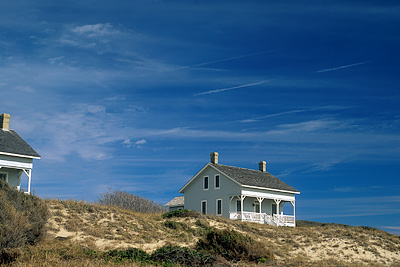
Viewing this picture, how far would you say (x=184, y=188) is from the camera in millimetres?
48094

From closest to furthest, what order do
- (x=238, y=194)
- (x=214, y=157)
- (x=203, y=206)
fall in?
1. (x=238, y=194)
2. (x=203, y=206)
3. (x=214, y=157)

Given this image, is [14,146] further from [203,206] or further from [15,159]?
[203,206]

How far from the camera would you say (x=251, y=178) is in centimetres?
4591

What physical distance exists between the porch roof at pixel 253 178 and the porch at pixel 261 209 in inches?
41.6

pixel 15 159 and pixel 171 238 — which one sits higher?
pixel 15 159

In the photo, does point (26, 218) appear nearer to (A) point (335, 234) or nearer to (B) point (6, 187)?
(B) point (6, 187)

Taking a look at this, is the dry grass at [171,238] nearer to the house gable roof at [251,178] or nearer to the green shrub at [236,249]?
the green shrub at [236,249]

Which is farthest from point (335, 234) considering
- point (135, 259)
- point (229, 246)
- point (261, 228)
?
point (135, 259)

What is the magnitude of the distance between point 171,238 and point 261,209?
2178cm

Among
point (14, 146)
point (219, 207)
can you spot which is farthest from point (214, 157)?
point (14, 146)

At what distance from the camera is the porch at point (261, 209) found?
4259 cm

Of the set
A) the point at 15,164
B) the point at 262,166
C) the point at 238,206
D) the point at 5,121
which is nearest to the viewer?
the point at 15,164

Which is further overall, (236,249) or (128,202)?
(128,202)

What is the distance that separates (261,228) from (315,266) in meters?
16.1
